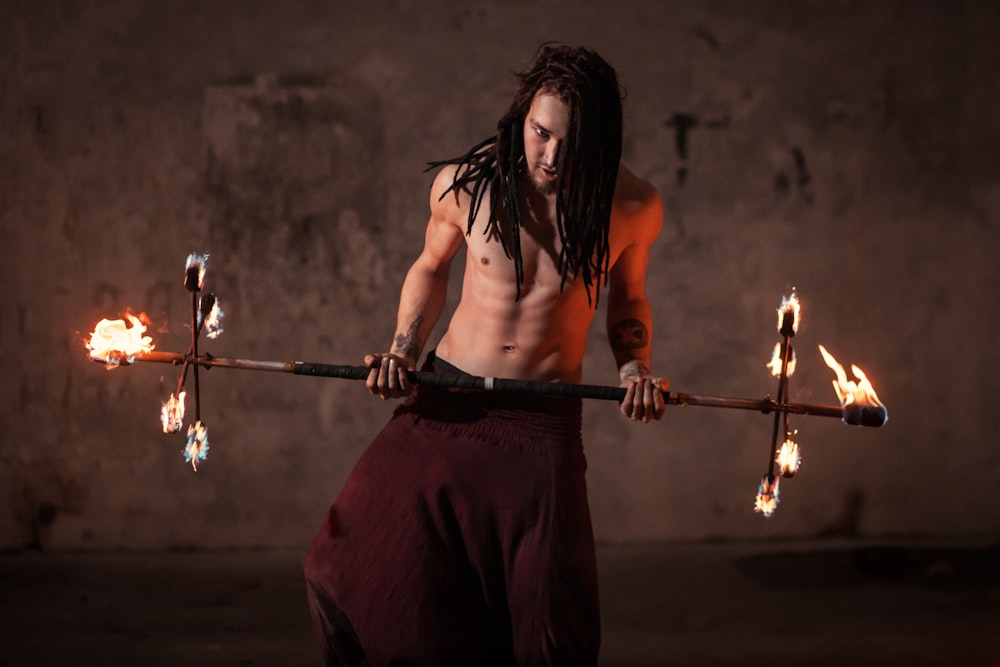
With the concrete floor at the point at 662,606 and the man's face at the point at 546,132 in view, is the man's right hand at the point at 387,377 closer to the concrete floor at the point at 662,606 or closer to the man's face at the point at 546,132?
the man's face at the point at 546,132

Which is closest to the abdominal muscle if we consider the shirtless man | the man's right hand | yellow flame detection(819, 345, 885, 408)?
the shirtless man

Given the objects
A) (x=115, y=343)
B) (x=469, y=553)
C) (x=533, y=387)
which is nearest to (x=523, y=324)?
(x=533, y=387)

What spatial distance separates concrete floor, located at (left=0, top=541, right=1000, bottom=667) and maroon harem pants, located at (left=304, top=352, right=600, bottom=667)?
126cm

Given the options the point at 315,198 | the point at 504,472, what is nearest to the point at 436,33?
the point at 315,198

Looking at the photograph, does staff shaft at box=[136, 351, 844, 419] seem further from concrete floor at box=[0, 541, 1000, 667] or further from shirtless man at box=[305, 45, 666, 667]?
concrete floor at box=[0, 541, 1000, 667]

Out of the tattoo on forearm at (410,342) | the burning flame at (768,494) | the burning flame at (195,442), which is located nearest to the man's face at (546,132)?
the tattoo on forearm at (410,342)

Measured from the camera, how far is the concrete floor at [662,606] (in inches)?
148

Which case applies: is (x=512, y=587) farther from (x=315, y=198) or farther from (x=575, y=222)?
(x=315, y=198)

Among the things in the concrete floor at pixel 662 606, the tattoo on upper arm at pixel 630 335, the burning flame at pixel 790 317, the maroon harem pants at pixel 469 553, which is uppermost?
the burning flame at pixel 790 317

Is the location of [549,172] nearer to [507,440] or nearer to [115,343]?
[507,440]

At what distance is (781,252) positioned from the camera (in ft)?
15.6

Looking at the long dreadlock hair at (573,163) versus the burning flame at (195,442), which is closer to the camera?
the long dreadlock hair at (573,163)

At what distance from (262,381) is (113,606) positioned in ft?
3.97

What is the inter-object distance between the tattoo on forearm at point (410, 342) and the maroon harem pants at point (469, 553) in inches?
11.1
